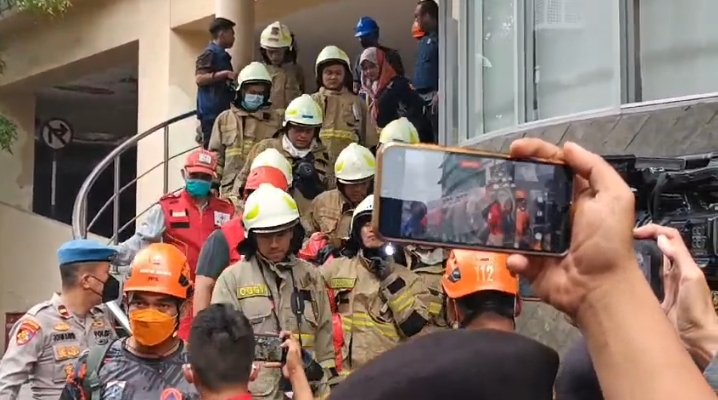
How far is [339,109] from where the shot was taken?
7.89 metres

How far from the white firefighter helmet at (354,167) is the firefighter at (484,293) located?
3.04 m

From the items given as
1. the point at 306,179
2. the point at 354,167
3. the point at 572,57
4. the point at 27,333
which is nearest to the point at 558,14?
the point at 572,57

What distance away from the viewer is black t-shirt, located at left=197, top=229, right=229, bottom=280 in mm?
5145

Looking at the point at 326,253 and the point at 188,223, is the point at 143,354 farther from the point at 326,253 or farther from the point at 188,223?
the point at 188,223

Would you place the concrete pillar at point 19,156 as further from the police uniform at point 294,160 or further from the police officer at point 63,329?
the police officer at point 63,329

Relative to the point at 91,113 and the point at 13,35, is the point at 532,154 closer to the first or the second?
the point at 13,35

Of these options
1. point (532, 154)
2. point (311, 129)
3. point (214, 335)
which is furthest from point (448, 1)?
point (532, 154)

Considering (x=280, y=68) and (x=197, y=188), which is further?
(x=280, y=68)

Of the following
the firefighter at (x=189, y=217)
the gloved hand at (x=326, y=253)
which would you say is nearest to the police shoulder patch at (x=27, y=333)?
the gloved hand at (x=326, y=253)

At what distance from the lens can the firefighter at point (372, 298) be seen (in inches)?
193

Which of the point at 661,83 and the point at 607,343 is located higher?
the point at 661,83

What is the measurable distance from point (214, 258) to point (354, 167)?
145 cm

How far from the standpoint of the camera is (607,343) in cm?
120

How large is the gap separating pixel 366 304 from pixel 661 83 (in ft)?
6.30
